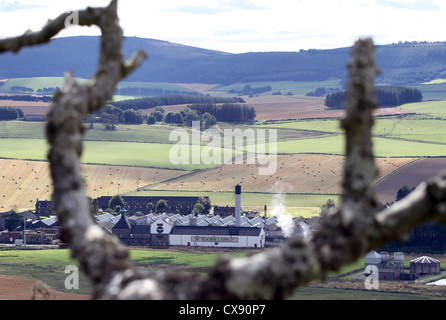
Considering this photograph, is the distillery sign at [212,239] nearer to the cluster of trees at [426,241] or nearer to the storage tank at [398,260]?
the cluster of trees at [426,241]

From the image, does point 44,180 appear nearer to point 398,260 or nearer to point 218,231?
point 218,231

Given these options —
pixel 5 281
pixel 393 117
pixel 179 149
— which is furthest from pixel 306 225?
pixel 393 117

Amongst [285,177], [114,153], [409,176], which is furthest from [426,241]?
[114,153]

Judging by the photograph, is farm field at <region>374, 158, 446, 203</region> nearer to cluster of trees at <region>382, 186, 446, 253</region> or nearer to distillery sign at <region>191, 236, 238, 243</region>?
cluster of trees at <region>382, 186, 446, 253</region>

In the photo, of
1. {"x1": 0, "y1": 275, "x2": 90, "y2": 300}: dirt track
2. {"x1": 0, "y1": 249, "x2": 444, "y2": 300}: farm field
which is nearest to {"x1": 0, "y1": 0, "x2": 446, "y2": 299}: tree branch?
{"x1": 0, "y1": 275, "x2": 90, "y2": 300}: dirt track

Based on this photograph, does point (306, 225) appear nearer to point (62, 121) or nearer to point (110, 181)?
point (110, 181)

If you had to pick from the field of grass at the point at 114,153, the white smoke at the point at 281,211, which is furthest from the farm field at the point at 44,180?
the white smoke at the point at 281,211
